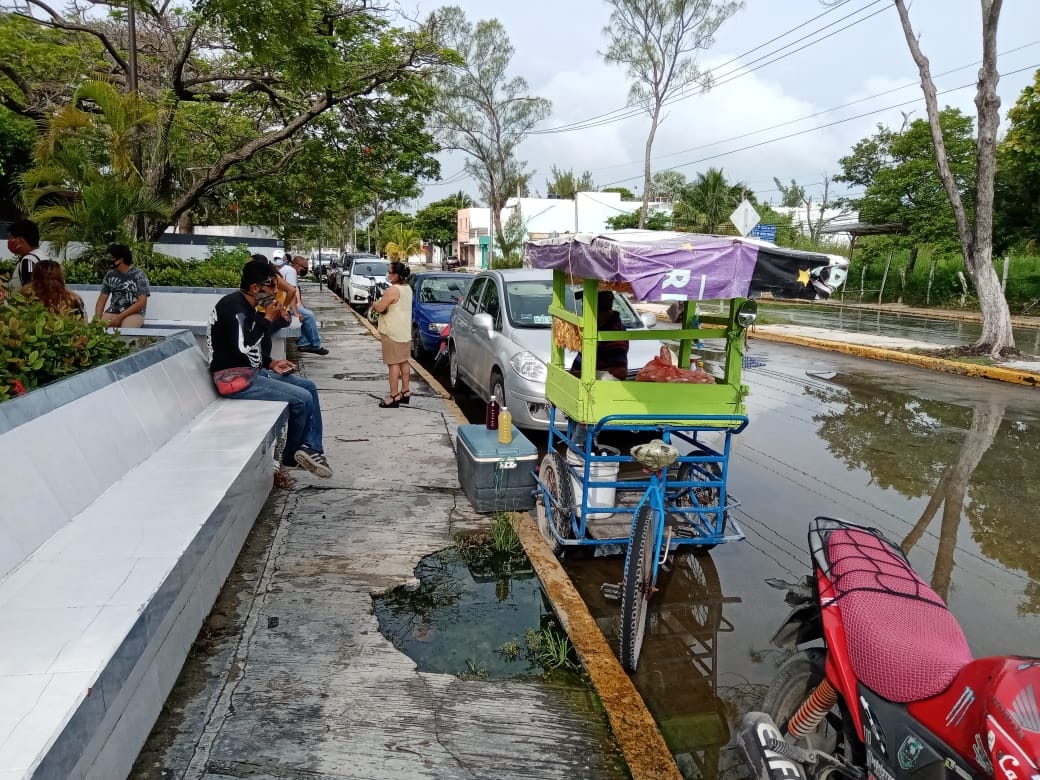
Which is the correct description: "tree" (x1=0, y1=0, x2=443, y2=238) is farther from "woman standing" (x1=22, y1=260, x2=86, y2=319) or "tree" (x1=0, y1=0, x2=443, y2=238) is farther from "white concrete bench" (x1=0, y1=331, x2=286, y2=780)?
"white concrete bench" (x1=0, y1=331, x2=286, y2=780)

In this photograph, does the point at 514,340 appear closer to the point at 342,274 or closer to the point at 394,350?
the point at 394,350

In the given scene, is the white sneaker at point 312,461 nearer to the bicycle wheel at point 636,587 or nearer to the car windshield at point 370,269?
the bicycle wheel at point 636,587

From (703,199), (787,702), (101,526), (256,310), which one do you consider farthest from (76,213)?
(703,199)

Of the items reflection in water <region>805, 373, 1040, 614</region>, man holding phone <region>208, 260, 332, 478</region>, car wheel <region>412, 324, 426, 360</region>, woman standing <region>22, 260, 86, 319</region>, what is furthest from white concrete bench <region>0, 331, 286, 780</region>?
car wheel <region>412, 324, 426, 360</region>

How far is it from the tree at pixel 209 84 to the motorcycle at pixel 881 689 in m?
9.63

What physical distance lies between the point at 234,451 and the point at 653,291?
→ 2567mm

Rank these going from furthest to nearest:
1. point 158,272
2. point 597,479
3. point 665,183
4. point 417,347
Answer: point 665,183, point 417,347, point 158,272, point 597,479

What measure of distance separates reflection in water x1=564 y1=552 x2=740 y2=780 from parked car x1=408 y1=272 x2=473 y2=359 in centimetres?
774

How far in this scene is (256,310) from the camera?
5.45 metres

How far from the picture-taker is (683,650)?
3.99m

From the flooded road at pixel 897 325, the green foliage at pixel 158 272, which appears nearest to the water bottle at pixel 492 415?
the green foliage at pixel 158 272

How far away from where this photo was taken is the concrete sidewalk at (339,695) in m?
2.86

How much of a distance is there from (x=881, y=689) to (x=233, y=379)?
464 centimetres

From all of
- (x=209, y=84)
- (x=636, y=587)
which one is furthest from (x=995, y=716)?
(x=209, y=84)
